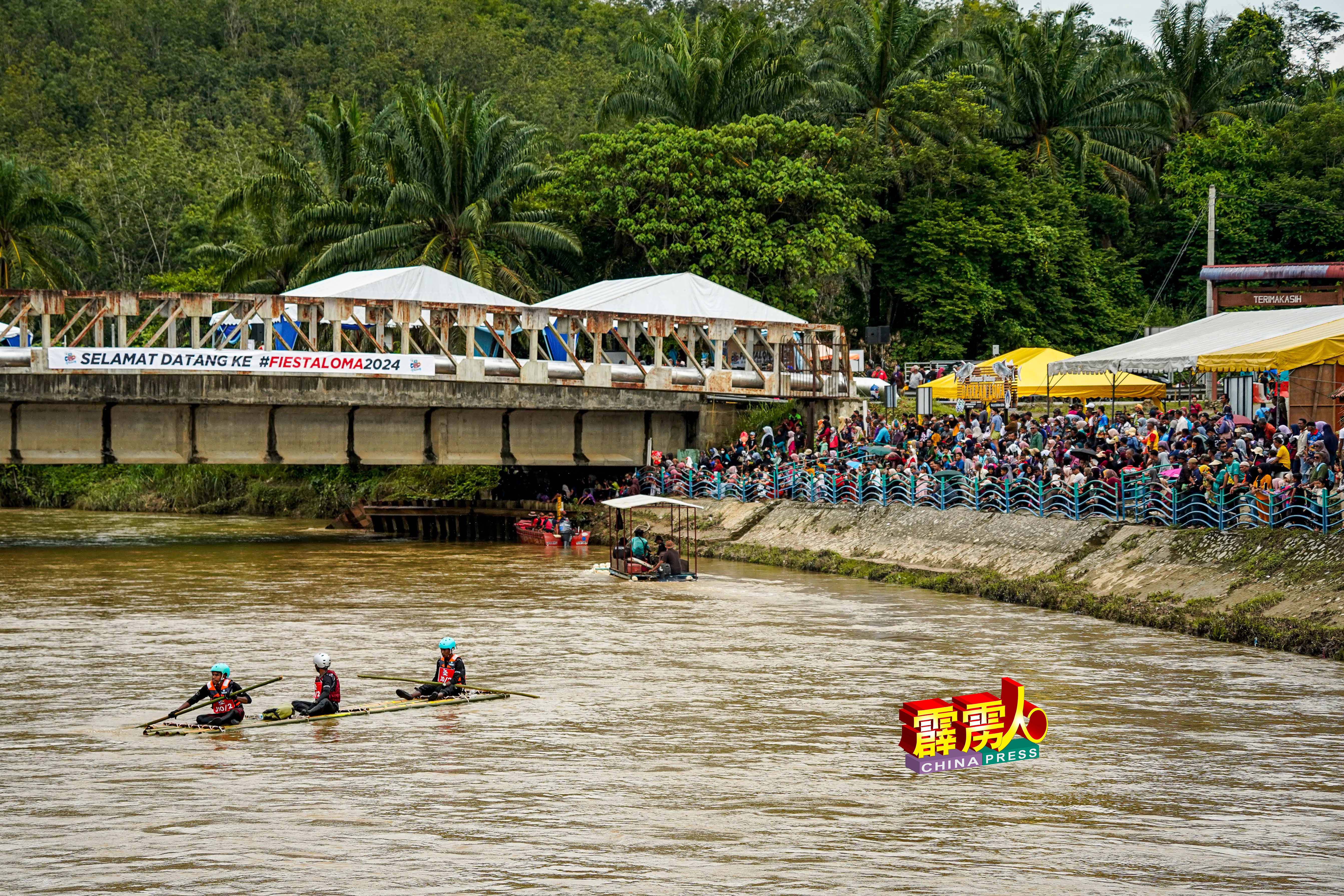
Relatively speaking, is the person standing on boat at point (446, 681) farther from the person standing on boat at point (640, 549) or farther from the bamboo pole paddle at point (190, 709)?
the person standing on boat at point (640, 549)

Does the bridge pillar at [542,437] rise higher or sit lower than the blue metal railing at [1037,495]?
higher

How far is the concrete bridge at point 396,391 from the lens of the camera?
38219 mm

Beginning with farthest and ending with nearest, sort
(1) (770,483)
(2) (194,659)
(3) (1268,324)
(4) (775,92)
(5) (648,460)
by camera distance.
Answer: (4) (775,92)
(5) (648,460)
(1) (770,483)
(3) (1268,324)
(2) (194,659)

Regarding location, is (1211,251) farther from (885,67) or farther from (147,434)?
(147,434)

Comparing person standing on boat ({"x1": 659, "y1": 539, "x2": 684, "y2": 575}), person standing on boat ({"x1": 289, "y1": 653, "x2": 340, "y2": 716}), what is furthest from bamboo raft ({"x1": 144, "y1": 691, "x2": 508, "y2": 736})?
person standing on boat ({"x1": 659, "y1": 539, "x2": 684, "y2": 575})

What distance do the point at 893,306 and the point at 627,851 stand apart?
4928 centimetres

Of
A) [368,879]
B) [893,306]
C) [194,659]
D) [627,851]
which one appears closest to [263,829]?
[368,879]

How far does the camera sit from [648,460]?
152ft

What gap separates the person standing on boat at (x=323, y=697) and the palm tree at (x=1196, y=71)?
2239 inches

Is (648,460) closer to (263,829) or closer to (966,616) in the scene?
(966,616)

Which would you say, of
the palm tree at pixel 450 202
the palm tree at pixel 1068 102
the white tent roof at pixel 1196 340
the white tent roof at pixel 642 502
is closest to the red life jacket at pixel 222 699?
the white tent roof at pixel 642 502

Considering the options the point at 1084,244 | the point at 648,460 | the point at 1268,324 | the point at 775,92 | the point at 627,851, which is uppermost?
the point at 775,92

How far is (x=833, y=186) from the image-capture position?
53.5 metres

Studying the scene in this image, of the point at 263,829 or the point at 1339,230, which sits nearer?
the point at 263,829
